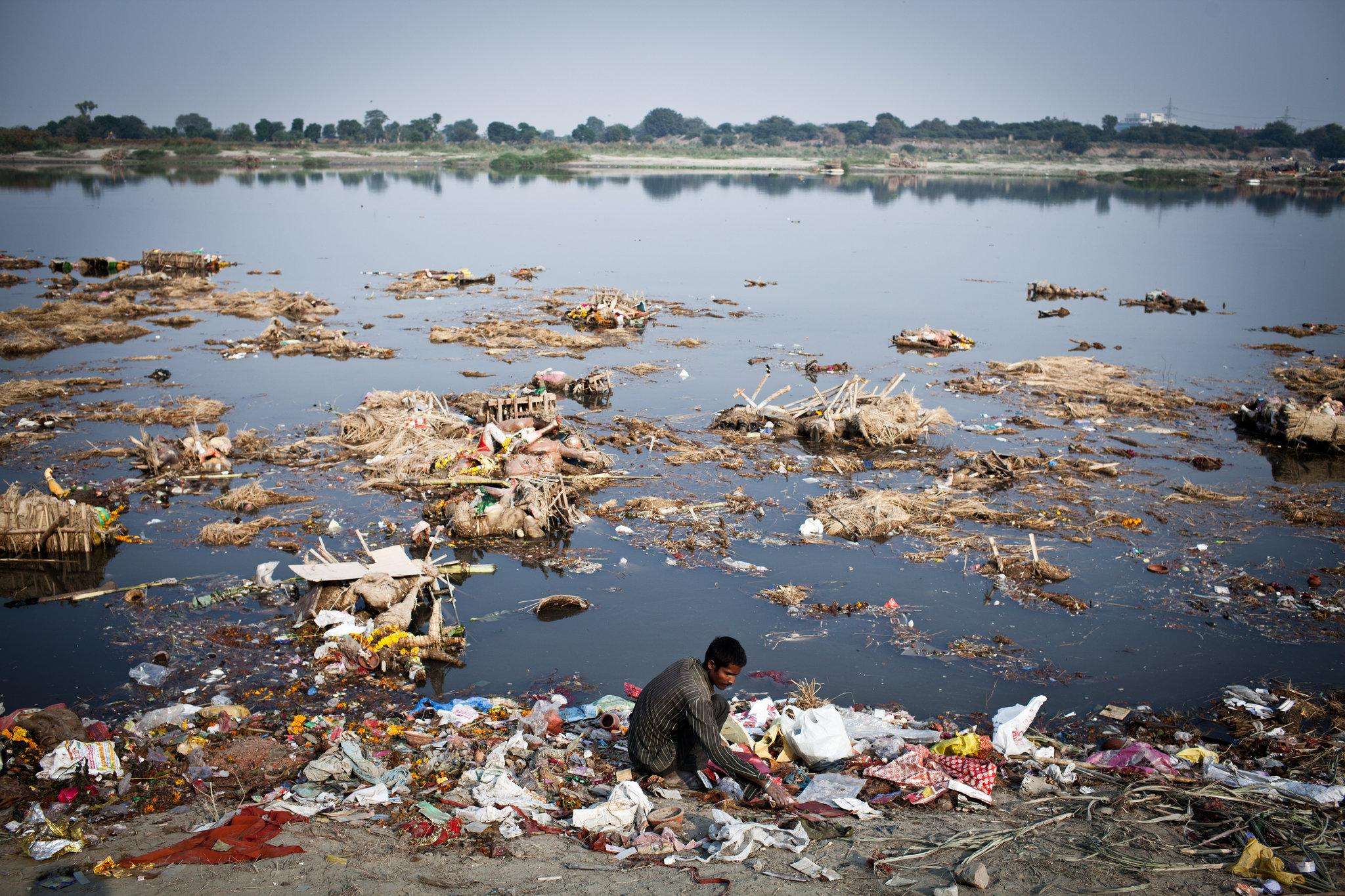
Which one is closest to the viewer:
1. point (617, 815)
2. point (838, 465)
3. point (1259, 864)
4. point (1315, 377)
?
point (1259, 864)

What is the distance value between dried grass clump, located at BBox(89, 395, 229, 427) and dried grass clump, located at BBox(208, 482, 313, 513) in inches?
142

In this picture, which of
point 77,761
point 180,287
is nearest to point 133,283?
point 180,287

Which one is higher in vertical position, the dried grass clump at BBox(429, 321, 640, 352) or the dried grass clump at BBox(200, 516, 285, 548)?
the dried grass clump at BBox(429, 321, 640, 352)

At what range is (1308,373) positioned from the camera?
780 inches

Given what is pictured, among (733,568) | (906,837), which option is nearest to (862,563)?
(733,568)

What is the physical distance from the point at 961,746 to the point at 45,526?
9886mm

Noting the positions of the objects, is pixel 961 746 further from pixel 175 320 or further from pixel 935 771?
pixel 175 320

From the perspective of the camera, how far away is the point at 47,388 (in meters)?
16.2

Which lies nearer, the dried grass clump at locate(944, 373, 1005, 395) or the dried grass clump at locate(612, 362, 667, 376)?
the dried grass clump at locate(944, 373, 1005, 395)

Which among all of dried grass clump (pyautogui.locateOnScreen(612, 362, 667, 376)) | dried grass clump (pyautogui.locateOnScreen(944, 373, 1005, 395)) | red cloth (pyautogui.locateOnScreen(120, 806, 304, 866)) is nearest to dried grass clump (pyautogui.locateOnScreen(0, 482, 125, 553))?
red cloth (pyautogui.locateOnScreen(120, 806, 304, 866))

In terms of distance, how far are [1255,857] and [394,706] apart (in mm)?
5986

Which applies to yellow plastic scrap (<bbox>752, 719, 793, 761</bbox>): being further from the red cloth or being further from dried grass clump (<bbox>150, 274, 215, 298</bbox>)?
dried grass clump (<bbox>150, 274, 215, 298</bbox>)

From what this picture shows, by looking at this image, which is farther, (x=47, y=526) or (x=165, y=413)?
(x=165, y=413)

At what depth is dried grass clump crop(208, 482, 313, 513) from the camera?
11.5 m
